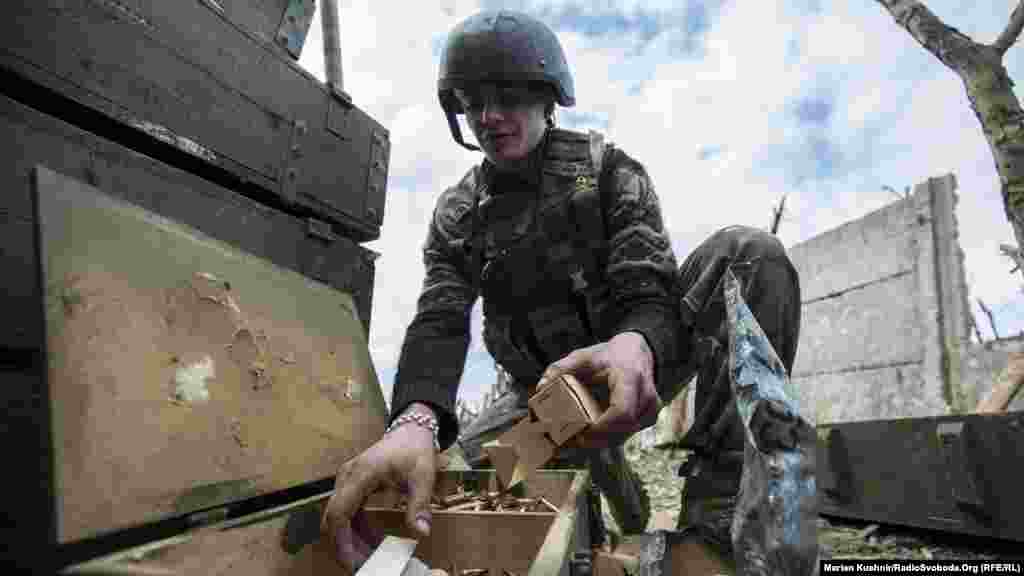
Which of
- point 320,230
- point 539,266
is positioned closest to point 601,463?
point 539,266

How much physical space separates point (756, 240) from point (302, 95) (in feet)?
6.95

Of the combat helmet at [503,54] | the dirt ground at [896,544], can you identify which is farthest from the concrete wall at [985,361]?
the combat helmet at [503,54]

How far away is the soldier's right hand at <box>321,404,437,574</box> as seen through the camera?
1598 mm

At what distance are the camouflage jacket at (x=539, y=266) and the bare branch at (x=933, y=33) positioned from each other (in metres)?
3.41

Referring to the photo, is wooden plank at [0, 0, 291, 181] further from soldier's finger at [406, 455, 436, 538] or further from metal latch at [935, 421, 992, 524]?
metal latch at [935, 421, 992, 524]

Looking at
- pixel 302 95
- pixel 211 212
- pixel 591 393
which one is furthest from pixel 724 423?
pixel 302 95

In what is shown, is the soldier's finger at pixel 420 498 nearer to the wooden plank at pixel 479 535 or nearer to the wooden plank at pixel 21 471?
the wooden plank at pixel 479 535

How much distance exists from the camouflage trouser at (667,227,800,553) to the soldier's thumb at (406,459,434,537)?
0.96 metres

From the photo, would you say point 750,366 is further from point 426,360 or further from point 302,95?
point 302,95

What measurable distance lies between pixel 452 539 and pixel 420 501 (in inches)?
7.1

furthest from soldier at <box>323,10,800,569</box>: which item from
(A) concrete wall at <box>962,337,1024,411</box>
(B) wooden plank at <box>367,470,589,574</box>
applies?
(A) concrete wall at <box>962,337,1024,411</box>

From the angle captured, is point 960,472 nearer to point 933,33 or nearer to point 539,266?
point 539,266

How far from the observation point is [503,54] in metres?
2.72

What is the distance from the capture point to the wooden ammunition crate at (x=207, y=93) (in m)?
1.67
